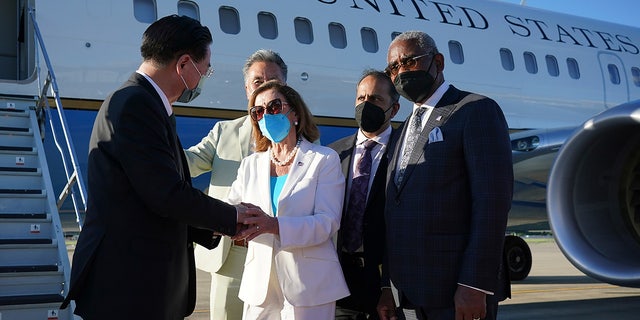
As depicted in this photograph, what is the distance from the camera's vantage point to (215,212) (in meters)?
2.55

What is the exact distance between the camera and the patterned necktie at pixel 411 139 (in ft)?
10.1

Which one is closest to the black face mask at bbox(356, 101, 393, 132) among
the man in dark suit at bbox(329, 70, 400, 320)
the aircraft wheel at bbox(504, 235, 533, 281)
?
the man in dark suit at bbox(329, 70, 400, 320)

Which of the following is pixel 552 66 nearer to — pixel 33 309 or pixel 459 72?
pixel 459 72

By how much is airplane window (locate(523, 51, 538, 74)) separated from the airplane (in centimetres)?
2

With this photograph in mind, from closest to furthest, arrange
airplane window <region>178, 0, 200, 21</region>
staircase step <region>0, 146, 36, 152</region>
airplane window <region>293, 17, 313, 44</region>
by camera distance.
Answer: staircase step <region>0, 146, 36, 152</region> < airplane window <region>178, 0, 200, 21</region> < airplane window <region>293, 17, 313, 44</region>

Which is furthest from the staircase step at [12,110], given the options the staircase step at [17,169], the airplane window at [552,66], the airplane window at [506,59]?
the airplane window at [552,66]

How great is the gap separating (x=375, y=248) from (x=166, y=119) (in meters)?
1.19

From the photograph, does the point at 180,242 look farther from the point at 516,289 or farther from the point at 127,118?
the point at 516,289

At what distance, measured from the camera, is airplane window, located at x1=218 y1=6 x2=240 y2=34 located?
746cm

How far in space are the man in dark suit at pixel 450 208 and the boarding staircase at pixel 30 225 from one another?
5.62ft

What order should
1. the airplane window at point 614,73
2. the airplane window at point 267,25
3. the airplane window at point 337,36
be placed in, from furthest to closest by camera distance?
the airplane window at point 614,73 → the airplane window at point 337,36 → the airplane window at point 267,25

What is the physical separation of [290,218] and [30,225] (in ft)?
8.14

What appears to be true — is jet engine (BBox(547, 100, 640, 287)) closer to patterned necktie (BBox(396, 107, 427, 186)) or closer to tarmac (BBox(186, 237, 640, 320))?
patterned necktie (BBox(396, 107, 427, 186))

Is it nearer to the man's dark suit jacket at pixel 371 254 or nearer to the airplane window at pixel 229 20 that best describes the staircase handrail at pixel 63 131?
the man's dark suit jacket at pixel 371 254
